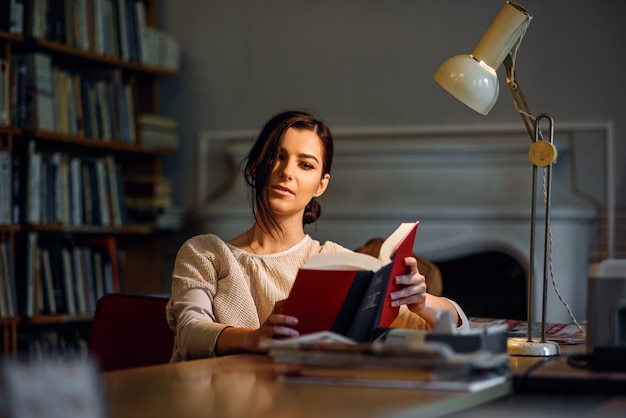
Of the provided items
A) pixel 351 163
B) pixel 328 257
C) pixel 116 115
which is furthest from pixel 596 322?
pixel 116 115

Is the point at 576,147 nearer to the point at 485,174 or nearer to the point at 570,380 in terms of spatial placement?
the point at 485,174

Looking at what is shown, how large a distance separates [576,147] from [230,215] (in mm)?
1508

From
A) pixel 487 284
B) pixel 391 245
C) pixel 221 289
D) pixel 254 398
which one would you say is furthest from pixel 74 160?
pixel 254 398

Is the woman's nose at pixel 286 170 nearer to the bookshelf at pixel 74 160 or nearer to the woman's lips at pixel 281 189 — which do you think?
the woman's lips at pixel 281 189

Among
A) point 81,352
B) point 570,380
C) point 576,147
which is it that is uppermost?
point 576,147

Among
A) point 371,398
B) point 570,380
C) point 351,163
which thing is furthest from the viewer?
point 351,163

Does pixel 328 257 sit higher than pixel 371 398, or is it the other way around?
pixel 328 257

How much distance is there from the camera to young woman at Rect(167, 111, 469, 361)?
1647 mm

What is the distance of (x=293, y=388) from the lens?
1.11 meters

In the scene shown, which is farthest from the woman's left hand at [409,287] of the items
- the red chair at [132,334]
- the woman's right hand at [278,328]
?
the red chair at [132,334]

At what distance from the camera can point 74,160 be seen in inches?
147

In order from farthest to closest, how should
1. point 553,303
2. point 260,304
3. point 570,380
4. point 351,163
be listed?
point 351,163, point 553,303, point 260,304, point 570,380

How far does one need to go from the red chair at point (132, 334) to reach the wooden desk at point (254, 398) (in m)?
0.77

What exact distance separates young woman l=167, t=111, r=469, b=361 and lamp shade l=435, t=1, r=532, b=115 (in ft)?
1.17
